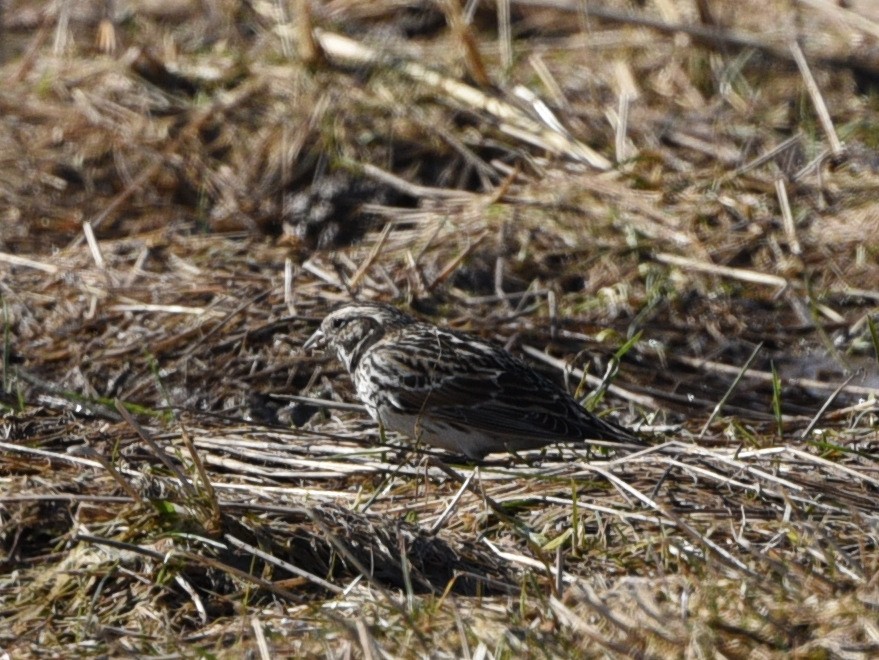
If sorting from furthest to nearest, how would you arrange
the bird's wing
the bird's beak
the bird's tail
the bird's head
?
the bird's beak
the bird's head
the bird's wing
the bird's tail

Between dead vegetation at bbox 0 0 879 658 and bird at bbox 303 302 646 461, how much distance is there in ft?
0.53

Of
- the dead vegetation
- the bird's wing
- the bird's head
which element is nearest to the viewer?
the dead vegetation

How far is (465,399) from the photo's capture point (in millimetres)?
6375

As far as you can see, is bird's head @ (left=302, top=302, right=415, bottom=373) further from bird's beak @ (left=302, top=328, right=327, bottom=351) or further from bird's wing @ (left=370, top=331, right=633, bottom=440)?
bird's wing @ (left=370, top=331, right=633, bottom=440)

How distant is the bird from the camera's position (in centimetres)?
616

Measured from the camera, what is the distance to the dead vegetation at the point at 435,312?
15.5ft

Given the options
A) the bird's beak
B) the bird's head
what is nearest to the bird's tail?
the bird's head

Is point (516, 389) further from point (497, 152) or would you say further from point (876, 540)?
point (497, 152)

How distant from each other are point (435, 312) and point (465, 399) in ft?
4.90

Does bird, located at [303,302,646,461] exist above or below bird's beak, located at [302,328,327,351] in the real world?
above

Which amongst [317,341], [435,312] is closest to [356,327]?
[317,341]

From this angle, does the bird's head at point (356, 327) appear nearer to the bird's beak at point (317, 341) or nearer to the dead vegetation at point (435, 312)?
the bird's beak at point (317, 341)

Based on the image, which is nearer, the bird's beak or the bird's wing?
the bird's wing

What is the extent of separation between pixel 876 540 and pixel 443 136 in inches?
205
